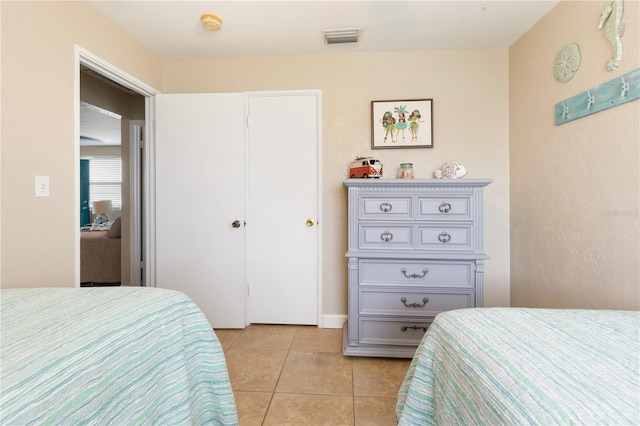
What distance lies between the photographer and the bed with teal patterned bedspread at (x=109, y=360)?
56 cm

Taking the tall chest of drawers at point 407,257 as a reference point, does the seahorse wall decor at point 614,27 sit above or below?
above

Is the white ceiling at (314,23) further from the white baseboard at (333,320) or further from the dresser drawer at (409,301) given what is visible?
the white baseboard at (333,320)

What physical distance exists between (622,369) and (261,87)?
265 centimetres

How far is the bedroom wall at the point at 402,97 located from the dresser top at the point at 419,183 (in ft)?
1.72

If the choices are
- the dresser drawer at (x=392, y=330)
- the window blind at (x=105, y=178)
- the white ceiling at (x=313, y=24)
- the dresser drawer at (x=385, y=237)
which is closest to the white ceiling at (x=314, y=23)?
the white ceiling at (x=313, y=24)

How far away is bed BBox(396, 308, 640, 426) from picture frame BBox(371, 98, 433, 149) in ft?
5.54

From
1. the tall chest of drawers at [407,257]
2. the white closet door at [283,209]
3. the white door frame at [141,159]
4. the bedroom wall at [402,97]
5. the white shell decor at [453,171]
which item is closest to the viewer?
the white door frame at [141,159]

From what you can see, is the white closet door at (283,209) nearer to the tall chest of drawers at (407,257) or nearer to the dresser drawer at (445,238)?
the tall chest of drawers at (407,257)

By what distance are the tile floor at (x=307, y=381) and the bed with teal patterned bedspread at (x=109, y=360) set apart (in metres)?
0.46

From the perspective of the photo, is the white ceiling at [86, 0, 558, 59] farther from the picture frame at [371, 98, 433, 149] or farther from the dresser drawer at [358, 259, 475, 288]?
the dresser drawer at [358, 259, 475, 288]

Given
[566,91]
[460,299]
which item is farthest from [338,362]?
[566,91]

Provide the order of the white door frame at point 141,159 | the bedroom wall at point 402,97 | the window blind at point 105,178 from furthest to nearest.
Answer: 1. the window blind at point 105,178
2. the bedroom wall at point 402,97
3. the white door frame at point 141,159

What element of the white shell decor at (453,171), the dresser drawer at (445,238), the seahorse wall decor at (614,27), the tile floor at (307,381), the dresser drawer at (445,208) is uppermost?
the seahorse wall decor at (614,27)

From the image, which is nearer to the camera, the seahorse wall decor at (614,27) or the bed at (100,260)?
the seahorse wall decor at (614,27)
